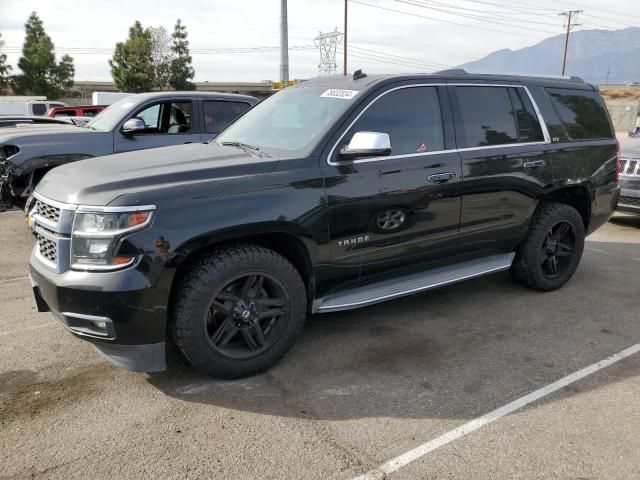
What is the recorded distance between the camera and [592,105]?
5.43 m

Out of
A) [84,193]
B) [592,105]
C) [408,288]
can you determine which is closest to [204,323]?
[84,193]

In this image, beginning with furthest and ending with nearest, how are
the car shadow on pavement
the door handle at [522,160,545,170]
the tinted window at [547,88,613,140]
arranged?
the tinted window at [547,88,613,140], the door handle at [522,160,545,170], the car shadow on pavement

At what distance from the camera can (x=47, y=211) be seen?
3334 millimetres

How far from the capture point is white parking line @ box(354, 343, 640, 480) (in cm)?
267

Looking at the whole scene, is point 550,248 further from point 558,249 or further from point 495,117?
point 495,117

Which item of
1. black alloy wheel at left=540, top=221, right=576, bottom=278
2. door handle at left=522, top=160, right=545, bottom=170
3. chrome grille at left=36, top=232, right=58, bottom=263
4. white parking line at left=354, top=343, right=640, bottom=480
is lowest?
white parking line at left=354, top=343, right=640, bottom=480

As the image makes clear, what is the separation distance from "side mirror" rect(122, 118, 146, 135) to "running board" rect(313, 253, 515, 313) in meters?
4.42

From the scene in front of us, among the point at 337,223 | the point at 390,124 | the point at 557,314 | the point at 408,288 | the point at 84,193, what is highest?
the point at 390,124

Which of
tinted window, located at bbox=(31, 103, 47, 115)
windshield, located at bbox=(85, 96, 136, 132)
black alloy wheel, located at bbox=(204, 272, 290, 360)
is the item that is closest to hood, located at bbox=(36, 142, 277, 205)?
black alloy wheel, located at bbox=(204, 272, 290, 360)

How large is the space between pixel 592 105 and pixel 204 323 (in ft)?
14.4

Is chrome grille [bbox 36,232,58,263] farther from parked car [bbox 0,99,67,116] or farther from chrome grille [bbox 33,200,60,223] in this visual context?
parked car [bbox 0,99,67,116]

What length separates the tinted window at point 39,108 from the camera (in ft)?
75.6

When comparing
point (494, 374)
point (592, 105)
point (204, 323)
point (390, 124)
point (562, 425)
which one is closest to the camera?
point (562, 425)

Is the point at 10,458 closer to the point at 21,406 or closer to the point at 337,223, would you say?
the point at 21,406
